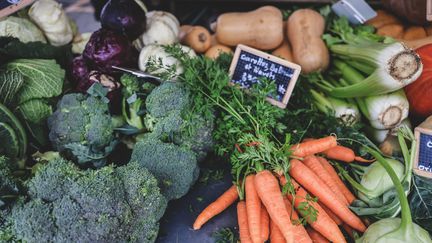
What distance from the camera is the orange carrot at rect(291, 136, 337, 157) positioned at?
1.66 metres

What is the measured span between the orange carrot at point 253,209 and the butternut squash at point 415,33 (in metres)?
1.48

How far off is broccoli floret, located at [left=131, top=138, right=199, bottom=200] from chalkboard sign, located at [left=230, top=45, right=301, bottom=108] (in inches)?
19.0

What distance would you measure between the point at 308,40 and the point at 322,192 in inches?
38.8

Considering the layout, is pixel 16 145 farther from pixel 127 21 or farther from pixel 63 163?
pixel 127 21

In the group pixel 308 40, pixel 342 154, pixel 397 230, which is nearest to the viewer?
pixel 397 230

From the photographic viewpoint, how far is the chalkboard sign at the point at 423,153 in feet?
5.21

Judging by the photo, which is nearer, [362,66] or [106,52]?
[106,52]

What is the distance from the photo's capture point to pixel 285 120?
183 centimetres

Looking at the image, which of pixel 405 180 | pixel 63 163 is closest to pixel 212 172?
pixel 63 163

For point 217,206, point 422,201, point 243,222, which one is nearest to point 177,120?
point 217,206

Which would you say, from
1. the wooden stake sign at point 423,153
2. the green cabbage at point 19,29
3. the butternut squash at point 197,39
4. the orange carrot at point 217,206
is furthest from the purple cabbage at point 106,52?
the wooden stake sign at point 423,153

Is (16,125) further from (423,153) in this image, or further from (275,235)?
(423,153)

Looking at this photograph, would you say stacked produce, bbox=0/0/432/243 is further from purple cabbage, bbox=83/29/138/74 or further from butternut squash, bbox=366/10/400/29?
butternut squash, bbox=366/10/400/29

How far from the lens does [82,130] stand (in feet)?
5.58
